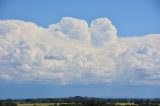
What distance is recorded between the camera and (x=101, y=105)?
84.6 meters

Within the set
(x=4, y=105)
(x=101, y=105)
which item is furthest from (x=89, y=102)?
(x=4, y=105)

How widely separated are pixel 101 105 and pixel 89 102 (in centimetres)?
249

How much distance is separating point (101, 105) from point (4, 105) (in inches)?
727

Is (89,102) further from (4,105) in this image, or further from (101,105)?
(4,105)

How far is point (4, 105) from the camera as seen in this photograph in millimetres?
81812

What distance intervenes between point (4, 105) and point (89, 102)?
1637 centimetres

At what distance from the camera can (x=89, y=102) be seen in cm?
8544
